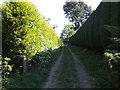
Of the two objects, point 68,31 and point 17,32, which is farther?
point 68,31

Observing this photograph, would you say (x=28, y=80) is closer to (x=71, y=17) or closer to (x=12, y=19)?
(x=12, y=19)

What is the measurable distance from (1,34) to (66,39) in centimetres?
5526

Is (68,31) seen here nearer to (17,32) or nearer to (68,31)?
(68,31)

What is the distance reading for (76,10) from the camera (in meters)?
46.5

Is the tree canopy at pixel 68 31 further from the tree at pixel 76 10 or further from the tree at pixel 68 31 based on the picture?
the tree at pixel 76 10

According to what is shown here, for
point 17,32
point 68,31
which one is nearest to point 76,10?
point 68,31

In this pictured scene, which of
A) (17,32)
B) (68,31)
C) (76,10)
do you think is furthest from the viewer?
(68,31)

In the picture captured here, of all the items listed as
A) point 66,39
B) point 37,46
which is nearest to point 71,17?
point 66,39

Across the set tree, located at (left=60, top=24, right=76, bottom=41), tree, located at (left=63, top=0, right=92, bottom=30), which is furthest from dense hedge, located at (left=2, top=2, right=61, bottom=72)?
tree, located at (left=60, top=24, right=76, bottom=41)

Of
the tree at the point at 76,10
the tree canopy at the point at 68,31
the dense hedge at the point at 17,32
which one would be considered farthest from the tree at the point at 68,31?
the dense hedge at the point at 17,32

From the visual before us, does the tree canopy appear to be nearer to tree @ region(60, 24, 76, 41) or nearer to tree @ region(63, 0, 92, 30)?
tree @ region(60, 24, 76, 41)

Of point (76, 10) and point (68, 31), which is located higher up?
point (76, 10)

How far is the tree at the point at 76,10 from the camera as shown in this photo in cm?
4700

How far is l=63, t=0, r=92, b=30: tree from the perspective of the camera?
1850 inches
